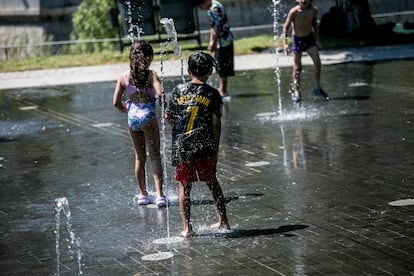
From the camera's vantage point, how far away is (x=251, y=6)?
106ft

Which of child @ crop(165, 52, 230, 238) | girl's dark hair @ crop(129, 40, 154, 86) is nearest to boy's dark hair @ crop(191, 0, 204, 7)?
girl's dark hair @ crop(129, 40, 154, 86)

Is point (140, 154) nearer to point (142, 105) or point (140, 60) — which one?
point (142, 105)

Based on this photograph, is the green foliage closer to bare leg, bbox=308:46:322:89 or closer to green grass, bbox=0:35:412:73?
green grass, bbox=0:35:412:73

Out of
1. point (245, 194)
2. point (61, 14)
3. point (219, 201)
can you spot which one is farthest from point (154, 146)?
point (61, 14)

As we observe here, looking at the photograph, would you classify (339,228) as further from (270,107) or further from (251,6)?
(251,6)

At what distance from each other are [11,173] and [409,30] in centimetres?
1400

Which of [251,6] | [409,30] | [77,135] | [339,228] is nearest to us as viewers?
[339,228]

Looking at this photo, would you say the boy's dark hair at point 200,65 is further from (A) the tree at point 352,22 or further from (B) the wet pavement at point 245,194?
(A) the tree at point 352,22

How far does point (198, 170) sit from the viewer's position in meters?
9.36

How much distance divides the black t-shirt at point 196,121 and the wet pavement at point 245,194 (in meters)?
0.75

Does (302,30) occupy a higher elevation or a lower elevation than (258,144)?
higher

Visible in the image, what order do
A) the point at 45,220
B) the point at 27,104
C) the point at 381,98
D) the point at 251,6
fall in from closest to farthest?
the point at 45,220, the point at 381,98, the point at 27,104, the point at 251,6

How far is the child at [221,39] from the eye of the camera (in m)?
17.9

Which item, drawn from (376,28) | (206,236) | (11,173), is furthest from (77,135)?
(376,28)
